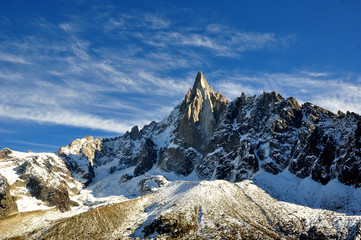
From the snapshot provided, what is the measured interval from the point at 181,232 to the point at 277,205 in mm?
43358

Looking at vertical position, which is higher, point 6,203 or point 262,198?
point 262,198

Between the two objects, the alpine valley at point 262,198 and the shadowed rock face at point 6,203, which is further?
the shadowed rock face at point 6,203

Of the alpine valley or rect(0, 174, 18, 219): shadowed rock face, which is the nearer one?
the alpine valley

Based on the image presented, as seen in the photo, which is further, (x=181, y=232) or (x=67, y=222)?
(x=67, y=222)

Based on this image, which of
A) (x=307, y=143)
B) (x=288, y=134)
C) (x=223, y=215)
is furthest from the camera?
(x=288, y=134)

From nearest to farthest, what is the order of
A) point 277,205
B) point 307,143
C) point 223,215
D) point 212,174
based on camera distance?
point 223,215
point 277,205
point 307,143
point 212,174

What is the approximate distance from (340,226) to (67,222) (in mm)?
85608

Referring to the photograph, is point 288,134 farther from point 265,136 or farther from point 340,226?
point 340,226

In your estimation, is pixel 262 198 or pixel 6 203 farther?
pixel 6 203

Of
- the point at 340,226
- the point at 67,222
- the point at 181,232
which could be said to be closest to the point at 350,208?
the point at 340,226

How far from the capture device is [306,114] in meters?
180

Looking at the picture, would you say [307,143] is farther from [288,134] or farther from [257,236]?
[257,236]

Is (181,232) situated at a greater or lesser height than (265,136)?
lesser

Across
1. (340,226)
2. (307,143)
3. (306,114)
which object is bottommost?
(340,226)
